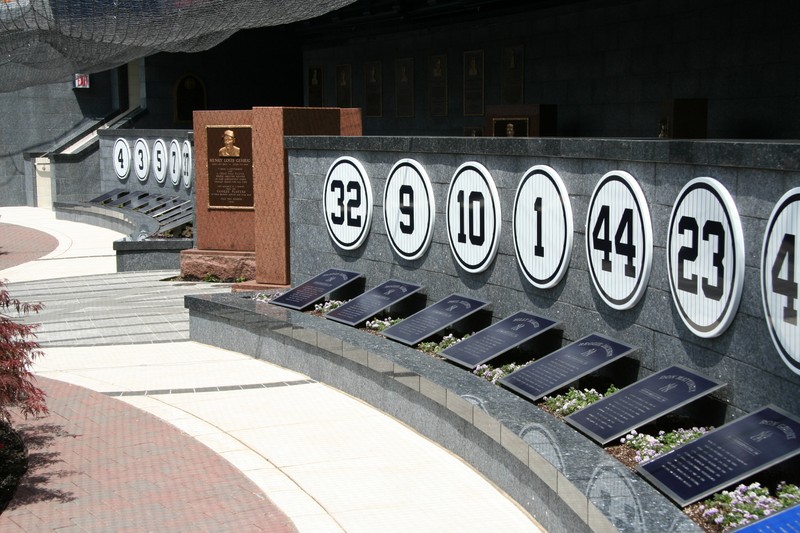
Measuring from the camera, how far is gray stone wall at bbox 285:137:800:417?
22.6 feet

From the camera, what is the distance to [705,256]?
7426 millimetres

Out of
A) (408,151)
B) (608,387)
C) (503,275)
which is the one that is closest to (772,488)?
(608,387)

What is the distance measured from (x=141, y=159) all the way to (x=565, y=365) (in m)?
24.8

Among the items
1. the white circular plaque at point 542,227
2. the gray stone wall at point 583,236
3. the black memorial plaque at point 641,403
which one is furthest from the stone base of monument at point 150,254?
the black memorial plaque at point 641,403

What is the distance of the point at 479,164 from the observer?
10.7 meters

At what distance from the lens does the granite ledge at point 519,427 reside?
244 inches

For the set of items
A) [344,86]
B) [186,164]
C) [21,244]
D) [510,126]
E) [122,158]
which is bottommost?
[21,244]

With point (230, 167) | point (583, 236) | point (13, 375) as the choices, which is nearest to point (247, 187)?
point (230, 167)

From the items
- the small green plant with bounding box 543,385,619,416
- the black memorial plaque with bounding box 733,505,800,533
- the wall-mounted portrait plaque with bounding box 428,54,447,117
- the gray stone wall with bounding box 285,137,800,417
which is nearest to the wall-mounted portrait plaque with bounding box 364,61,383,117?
the wall-mounted portrait plaque with bounding box 428,54,447,117

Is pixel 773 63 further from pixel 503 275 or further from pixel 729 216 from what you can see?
pixel 729 216

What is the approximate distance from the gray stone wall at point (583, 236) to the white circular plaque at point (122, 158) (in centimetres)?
1989

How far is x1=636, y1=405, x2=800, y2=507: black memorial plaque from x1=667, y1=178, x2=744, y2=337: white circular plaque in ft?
2.95

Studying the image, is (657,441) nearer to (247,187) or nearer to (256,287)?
(256,287)

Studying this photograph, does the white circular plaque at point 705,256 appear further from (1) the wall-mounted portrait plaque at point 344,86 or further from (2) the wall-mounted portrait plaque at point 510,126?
(1) the wall-mounted portrait plaque at point 344,86
